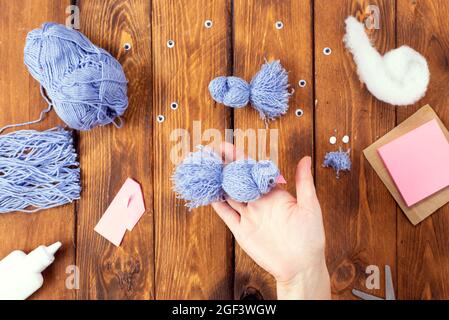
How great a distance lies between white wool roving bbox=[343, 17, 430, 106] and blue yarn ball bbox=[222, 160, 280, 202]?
33 cm

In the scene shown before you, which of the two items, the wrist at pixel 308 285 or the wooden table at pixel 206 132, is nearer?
the wrist at pixel 308 285

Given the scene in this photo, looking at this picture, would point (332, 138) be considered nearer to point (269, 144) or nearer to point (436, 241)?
point (269, 144)

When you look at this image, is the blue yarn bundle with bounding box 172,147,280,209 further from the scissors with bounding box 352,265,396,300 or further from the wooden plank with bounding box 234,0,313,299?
the scissors with bounding box 352,265,396,300

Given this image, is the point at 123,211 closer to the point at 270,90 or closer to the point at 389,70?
the point at 270,90

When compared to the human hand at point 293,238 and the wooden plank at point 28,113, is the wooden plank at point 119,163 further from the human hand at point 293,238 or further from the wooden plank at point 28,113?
the human hand at point 293,238

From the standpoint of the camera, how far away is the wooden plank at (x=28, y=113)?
89cm

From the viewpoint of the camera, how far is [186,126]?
2.91 feet

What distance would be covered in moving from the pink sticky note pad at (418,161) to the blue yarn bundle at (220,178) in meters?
0.31

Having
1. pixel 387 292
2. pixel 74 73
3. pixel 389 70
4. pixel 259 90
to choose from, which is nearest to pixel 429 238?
pixel 387 292

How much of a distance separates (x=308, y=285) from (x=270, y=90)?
14.5 inches

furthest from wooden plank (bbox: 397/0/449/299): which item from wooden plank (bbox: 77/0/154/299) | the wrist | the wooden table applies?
wooden plank (bbox: 77/0/154/299)

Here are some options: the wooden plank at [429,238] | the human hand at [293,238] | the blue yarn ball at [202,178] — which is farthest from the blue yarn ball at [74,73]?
the wooden plank at [429,238]

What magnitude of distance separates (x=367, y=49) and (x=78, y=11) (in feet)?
1.98

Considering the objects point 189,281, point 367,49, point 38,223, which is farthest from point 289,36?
point 38,223
